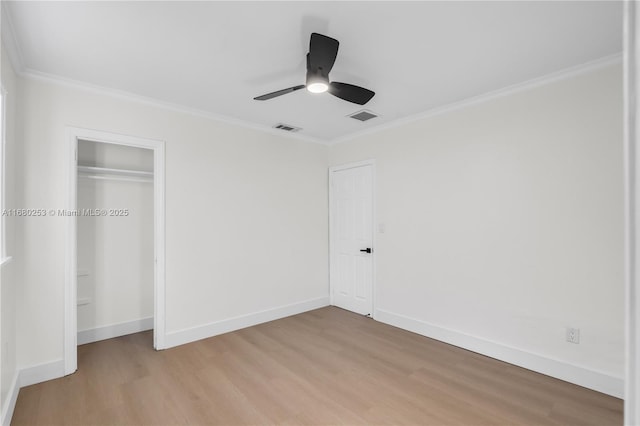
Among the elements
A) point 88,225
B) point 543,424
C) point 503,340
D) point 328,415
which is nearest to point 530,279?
point 503,340

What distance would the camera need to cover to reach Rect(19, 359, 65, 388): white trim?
8.66 feet

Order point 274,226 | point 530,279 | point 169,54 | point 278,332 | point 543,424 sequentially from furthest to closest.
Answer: point 274,226, point 278,332, point 530,279, point 169,54, point 543,424

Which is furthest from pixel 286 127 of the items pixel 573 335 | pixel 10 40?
pixel 573 335

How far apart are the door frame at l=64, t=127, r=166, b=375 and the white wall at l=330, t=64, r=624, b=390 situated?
8.86ft

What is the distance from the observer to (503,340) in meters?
3.09

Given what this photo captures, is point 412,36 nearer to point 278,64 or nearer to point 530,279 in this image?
point 278,64

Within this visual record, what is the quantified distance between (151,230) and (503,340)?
418cm

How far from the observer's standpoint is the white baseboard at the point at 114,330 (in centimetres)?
353

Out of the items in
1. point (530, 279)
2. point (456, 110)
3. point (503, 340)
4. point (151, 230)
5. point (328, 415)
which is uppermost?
point (456, 110)

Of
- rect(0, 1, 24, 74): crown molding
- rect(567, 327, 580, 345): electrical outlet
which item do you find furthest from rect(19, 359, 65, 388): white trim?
rect(567, 327, 580, 345): electrical outlet

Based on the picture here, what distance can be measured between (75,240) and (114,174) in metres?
1.04

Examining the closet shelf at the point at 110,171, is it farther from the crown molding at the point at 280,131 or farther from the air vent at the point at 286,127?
the air vent at the point at 286,127

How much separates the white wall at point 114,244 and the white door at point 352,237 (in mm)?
2575

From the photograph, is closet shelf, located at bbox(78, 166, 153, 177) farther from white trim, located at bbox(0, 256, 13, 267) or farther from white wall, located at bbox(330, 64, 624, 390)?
white wall, located at bbox(330, 64, 624, 390)
